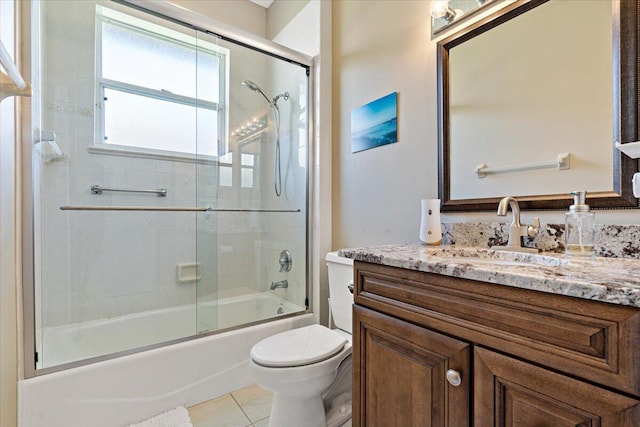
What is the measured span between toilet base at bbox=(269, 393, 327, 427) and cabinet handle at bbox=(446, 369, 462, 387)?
29.7 inches

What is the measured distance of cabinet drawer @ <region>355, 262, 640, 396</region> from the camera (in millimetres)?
473

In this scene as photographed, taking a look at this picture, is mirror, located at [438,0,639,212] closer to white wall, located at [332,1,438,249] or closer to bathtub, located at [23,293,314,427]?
white wall, located at [332,1,438,249]

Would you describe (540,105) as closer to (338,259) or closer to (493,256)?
(493,256)

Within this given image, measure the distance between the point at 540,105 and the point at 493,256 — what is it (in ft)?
1.82

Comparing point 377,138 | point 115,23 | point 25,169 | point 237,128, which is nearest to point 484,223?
point 377,138

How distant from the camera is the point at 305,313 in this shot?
2.07 metres

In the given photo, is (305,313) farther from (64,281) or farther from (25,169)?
Result: (25,169)

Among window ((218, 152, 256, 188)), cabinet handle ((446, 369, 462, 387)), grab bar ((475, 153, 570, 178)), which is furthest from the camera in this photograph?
window ((218, 152, 256, 188))

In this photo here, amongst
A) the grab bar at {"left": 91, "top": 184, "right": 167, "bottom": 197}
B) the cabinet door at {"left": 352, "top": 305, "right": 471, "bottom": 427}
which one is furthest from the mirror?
the grab bar at {"left": 91, "top": 184, "right": 167, "bottom": 197}

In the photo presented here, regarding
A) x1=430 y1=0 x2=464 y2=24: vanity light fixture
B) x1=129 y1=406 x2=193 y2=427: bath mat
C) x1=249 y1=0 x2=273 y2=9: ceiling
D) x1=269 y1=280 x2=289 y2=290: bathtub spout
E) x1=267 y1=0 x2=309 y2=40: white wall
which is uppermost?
x1=249 y1=0 x2=273 y2=9: ceiling

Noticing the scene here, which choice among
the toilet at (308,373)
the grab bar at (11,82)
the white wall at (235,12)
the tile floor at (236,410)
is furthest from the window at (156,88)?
the tile floor at (236,410)

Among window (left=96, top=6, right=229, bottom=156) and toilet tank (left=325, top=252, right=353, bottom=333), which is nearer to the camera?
toilet tank (left=325, top=252, right=353, bottom=333)

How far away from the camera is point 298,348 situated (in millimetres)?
1293

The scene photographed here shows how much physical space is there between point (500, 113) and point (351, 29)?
1.17 meters
